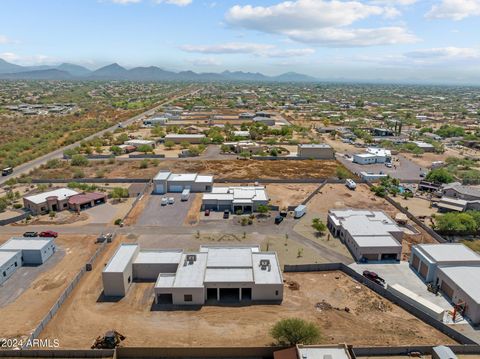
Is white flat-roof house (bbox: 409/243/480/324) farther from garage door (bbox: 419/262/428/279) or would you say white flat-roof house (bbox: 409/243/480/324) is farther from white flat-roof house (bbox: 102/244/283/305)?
white flat-roof house (bbox: 102/244/283/305)

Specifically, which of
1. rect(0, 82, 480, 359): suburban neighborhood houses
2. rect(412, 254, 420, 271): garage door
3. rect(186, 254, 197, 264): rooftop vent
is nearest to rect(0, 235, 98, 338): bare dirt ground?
rect(0, 82, 480, 359): suburban neighborhood houses

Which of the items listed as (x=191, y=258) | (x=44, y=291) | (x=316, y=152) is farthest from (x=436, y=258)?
(x=316, y=152)

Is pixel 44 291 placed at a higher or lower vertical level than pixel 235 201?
lower

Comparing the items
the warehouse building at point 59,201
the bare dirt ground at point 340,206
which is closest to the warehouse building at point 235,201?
the bare dirt ground at point 340,206

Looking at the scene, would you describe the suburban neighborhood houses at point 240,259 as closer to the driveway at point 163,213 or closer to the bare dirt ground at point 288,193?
the driveway at point 163,213

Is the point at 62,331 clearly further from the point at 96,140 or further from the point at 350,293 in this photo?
the point at 96,140

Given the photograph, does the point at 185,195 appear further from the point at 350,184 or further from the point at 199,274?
the point at 350,184
